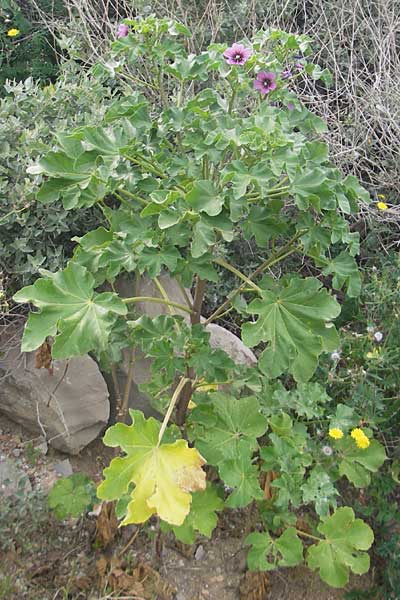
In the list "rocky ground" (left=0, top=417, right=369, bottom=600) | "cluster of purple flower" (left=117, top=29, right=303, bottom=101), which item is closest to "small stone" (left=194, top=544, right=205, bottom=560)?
"rocky ground" (left=0, top=417, right=369, bottom=600)

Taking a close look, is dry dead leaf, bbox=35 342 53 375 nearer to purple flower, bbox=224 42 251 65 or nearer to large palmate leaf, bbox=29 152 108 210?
large palmate leaf, bbox=29 152 108 210

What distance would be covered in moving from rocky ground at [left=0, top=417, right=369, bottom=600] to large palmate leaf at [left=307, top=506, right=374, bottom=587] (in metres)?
0.30

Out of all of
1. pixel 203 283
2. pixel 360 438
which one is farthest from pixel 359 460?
pixel 203 283

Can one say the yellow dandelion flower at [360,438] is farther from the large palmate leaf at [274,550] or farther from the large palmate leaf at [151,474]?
the large palmate leaf at [151,474]

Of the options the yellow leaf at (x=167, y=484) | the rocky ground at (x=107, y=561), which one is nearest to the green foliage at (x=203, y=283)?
the yellow leaf at (x=167, y=484)

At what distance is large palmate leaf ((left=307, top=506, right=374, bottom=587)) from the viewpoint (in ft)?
7.14

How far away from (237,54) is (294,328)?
92 centimetres

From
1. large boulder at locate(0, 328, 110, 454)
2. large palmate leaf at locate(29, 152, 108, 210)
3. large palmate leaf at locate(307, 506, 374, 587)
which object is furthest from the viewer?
large boulder at locate(0, 328, 110, 454)

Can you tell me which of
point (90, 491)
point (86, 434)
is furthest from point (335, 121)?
point (90, 491)

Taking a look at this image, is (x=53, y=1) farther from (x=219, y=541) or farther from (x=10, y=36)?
(x=219, y=541)

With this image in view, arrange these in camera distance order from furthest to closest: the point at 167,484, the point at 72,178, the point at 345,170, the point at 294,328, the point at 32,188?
the point at 345,170 < the point at 32,188 < the point at 72,178 < the point at 294,328 < the point at 167,484

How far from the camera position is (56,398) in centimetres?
273

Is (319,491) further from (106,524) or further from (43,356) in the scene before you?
(43,356)

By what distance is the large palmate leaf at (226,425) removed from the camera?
6.91 ft
